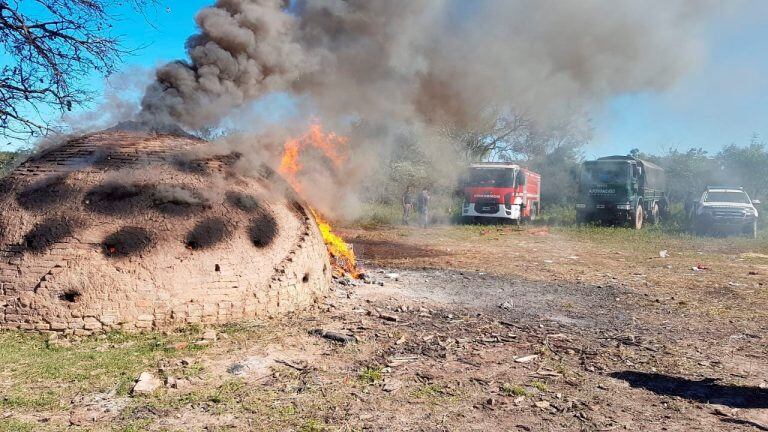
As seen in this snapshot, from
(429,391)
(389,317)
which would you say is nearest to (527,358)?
(429,391)

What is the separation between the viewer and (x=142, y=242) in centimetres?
668

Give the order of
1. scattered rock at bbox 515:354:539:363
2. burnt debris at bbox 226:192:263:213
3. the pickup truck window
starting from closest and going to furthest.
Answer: scattered rock at bbox 515:354:539:363
burnt debris at bbox 226:192:263:213
the pickup truck window

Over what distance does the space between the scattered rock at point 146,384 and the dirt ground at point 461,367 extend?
0.09 meters

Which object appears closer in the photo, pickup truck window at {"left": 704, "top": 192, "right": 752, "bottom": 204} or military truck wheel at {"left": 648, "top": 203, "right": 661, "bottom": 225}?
pickup truck window at {"left": 704, "top": 192, "right": 752, "bottom": 204}

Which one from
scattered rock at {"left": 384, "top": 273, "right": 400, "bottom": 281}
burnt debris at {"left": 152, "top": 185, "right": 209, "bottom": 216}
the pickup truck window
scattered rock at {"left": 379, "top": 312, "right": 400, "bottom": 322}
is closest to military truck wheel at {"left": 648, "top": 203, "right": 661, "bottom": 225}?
the pickup truck window

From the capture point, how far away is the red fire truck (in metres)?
25.2

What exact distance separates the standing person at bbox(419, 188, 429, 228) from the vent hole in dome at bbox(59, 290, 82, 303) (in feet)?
59.4

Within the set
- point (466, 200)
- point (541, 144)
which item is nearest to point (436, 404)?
point (466, 200)

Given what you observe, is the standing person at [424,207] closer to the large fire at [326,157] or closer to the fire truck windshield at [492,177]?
the fire truck windshield at [492,177]

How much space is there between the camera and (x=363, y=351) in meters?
6.23

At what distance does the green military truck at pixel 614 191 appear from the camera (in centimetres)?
2353

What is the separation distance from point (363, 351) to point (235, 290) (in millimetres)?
2034

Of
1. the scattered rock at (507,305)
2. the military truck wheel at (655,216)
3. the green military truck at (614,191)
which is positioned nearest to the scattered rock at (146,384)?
the scattered rock at (507,305)

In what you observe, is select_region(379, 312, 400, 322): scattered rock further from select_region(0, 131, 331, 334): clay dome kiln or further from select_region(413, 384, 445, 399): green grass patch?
select_region(413, 384, 445, 399): green grass patch
